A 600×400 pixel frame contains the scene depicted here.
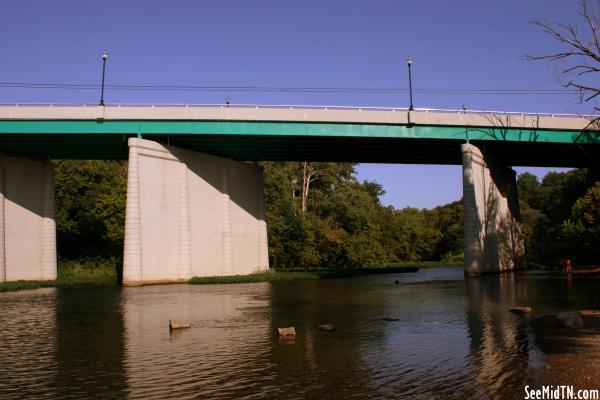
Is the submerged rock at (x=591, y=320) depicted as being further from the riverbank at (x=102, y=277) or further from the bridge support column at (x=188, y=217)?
the bridge support column at (x=188, y=217)

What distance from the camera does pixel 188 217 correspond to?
4278 centimetres

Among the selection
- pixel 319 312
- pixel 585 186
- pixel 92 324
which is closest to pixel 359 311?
pixel 319 312

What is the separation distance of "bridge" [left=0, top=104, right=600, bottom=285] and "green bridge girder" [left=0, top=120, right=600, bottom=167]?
88mm

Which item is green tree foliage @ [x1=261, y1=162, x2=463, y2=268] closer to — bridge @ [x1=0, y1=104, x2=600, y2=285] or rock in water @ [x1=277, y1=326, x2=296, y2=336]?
bridge @ [x1=0, y1=104, x2=600, y2=285]

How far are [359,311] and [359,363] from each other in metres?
9.35

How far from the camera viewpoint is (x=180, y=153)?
4369cm

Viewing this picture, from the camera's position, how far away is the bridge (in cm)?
4088

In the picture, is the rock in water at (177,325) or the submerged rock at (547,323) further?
the rock in water at (177,325)

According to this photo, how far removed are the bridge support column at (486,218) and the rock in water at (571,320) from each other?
29171 millimetres

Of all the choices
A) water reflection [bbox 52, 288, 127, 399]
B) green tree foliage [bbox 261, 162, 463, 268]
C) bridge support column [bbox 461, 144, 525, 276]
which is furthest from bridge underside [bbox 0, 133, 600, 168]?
water reflection [bbox 52, 288, 127, 399]

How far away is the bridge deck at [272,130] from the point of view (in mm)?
41219

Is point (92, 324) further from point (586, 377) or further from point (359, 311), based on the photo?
point (586, 377)

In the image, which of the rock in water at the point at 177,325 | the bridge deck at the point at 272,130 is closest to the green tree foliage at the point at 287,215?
the bridge deck at the point at 272,130

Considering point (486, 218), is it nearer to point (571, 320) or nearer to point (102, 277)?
point (102, 277)
